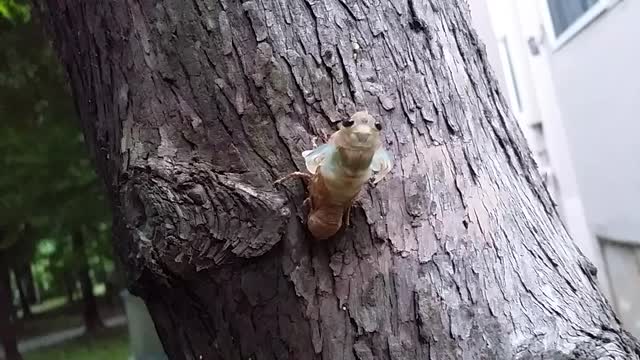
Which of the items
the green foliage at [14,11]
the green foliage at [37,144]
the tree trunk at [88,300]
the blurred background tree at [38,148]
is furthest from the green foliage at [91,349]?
the green foliage at [14,11]

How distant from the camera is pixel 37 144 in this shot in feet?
12.6

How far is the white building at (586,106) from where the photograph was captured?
8.84 feet

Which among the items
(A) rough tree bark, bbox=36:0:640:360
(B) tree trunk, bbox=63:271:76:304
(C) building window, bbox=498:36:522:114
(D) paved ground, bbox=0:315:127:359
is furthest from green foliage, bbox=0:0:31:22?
(A) rough tree bark, bbox=36:0:640:360

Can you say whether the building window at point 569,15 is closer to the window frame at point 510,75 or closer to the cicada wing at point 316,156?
the window frame at point 510,75

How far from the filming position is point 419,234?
67 centimetres

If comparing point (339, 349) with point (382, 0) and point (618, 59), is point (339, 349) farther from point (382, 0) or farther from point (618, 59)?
point (618, 59)

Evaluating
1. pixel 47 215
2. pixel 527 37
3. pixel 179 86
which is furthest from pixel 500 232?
pixel 47 215

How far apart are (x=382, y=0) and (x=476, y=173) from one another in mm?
178

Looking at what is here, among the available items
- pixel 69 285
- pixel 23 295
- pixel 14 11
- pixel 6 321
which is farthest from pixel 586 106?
pixel 23 295

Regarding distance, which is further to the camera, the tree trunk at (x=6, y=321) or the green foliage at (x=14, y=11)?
the tree trunk at (x=6, y=321)

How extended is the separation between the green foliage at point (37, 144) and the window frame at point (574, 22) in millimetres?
2092

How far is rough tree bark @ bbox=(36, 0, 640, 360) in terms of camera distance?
65 cm

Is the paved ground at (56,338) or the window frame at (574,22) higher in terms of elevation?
the window frame at (574,22)

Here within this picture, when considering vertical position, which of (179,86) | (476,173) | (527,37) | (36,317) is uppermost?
(527,37)
